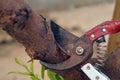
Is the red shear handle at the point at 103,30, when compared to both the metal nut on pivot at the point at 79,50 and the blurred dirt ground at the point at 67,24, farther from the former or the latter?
the blurred dirt ground at the point at 67,24

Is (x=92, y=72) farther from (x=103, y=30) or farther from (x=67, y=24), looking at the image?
(x=67, y=24)

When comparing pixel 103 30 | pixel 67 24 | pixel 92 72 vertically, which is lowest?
pixel 92 72

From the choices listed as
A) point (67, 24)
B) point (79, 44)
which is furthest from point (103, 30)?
point (67, 24)

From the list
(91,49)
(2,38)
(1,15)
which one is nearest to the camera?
(1,15)

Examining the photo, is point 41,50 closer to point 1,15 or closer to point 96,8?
point 1,15

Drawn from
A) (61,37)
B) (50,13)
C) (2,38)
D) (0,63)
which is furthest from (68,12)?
(61,37)

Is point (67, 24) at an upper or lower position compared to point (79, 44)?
upper

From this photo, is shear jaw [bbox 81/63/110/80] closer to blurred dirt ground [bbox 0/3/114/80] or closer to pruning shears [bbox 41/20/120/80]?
pruning shears [bbox 41/20/120/80]

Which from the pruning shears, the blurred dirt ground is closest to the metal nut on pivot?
the pruning shears
